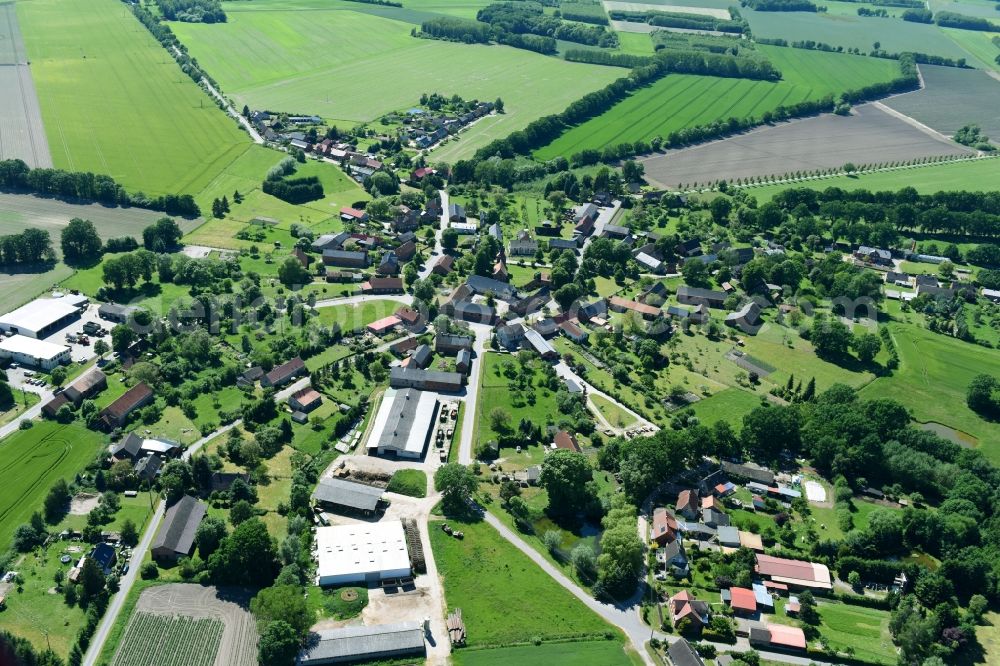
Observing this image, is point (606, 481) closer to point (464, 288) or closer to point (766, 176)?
point (464, 288)

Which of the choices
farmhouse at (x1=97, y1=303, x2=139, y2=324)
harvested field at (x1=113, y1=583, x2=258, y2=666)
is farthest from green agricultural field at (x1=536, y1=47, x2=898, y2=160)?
harvested field at (x1=113, y1=583, x2=258, y2=666)

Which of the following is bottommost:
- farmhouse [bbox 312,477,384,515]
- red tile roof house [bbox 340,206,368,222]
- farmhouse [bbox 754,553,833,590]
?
farmhouse [bbox 754,553,833,590]

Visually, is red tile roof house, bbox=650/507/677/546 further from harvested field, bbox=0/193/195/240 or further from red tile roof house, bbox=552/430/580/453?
harvested field, bbox=0/193/195/240

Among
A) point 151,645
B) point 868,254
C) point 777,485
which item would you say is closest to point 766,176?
point 868,254

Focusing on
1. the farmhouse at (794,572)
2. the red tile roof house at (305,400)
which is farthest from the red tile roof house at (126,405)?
the farmhouse at (794,572)

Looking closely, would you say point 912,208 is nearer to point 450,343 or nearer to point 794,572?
point 450,343

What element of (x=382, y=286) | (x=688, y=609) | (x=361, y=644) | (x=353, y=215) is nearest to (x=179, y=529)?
(x=361, y=644)
